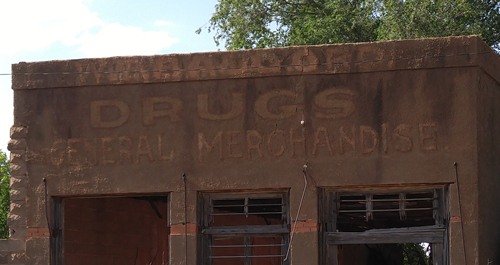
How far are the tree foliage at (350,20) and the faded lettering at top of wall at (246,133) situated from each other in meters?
8.87

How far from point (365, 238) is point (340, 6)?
12211mm

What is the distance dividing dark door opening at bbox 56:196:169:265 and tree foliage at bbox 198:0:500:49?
24.5 ft


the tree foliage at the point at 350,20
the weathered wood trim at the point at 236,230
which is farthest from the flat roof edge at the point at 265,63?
the tree foliage at the point at 350,20

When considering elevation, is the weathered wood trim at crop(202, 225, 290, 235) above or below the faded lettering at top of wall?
below

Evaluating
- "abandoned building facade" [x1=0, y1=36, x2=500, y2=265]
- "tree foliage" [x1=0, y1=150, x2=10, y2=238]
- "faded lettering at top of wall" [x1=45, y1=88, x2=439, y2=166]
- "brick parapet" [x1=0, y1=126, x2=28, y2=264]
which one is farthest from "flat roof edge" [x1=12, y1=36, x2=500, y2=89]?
"tree foliage" [x1=0, y1=150, x2=10, y2=238]

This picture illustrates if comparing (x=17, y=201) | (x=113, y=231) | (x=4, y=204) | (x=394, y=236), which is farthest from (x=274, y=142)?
(x=4, y=204)

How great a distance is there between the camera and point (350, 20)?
2261cm

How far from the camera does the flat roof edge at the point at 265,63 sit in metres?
11.2

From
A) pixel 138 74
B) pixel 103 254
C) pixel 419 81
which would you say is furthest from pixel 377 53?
pixel 103 254

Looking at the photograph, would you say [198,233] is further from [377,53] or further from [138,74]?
[377,53]

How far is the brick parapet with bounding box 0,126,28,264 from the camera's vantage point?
12.1 metres

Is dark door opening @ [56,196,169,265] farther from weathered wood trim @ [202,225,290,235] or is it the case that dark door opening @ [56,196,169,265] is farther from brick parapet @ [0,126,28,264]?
weathered wood trim @ [202,225,290,235]

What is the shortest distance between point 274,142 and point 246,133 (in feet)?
1.21

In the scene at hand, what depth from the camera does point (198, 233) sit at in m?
11.6
